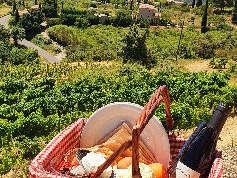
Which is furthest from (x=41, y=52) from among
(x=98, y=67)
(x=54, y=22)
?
(x=98, y=67)

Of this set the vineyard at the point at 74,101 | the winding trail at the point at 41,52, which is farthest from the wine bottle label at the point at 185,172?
the winding trail at the point at 41,52

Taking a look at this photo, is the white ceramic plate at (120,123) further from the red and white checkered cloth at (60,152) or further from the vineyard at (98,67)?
the vineyard at (98,67)

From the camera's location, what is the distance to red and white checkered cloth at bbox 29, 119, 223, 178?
6.79 ft

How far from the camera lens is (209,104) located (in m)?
13.6

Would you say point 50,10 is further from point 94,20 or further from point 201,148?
point 201,148

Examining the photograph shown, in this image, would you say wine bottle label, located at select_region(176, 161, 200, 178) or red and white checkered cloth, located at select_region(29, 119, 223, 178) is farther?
wine bottle label, located at select_region(176, 161, 200, 178)

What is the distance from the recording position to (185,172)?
2.27m

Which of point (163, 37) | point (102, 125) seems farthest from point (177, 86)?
point (163, 37)

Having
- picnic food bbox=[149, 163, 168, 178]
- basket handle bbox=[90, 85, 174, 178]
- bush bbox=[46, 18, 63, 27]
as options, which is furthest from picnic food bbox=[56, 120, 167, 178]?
bush bbox=[46, 18, 63, 27]

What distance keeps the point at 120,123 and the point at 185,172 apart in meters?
0.52

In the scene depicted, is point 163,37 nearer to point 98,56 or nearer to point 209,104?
point 98,56

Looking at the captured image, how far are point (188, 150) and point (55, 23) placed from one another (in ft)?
199

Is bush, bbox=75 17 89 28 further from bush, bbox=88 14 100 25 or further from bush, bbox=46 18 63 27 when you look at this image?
bush, bbox=46 18 63 27

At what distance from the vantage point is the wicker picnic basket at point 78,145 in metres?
1.92
